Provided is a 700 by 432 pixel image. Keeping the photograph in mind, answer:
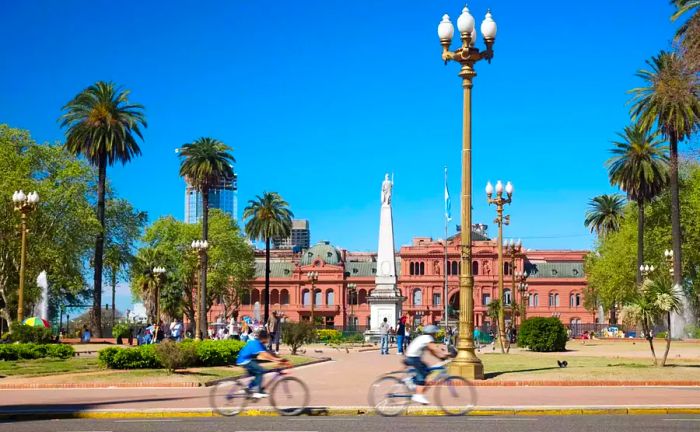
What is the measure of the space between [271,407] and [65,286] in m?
49.9

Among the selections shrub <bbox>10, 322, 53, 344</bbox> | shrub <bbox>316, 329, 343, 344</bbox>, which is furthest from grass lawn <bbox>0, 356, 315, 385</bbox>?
shrub <bbox>316, 329, 343, 344</bbox>

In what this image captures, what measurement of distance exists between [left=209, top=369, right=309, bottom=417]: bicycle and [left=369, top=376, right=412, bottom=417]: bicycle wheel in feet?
3.89

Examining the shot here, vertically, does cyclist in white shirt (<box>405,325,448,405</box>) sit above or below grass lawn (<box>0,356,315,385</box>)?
above

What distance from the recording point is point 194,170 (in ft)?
230

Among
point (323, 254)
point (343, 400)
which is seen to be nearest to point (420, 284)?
point (323, 254)

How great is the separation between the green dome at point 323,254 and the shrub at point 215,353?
313ft

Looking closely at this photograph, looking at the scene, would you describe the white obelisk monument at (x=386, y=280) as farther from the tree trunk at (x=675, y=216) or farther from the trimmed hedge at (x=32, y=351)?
the trimmed hedge at (x=32, y=351)

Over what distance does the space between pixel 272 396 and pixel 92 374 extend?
1059 cm

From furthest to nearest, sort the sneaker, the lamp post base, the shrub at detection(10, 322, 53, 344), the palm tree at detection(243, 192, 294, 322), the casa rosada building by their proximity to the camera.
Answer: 1. the casa rosada building
2. the palm tree at detection(243, 192, 294, 322)
3. the shrub at detection(10, 322, 53, 344)
4. the lamp post base
5. the sneaker

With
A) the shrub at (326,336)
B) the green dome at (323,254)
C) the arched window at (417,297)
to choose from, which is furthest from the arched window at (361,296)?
the shrub at (326,336)

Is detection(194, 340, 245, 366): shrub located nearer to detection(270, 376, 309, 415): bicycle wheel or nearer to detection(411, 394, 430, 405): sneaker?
detection(270, 376, 309, 415): bicycle wheel

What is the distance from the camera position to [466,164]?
71.3ft

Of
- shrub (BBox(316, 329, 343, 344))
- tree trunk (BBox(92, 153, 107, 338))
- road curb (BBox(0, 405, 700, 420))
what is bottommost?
shrub (BBox(316, 329, 343, 344))

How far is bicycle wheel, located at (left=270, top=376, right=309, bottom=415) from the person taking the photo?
15047mm
